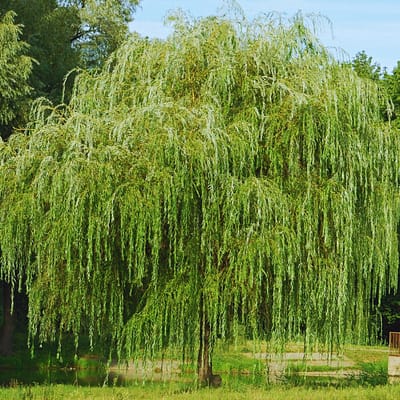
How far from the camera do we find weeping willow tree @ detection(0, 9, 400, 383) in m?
12.6

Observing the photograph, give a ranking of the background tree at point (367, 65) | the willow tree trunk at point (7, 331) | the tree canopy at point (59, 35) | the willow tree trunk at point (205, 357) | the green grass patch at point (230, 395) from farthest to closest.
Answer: the background tree at point (367, 65), the willow tree trunk at point (7, 331), the tree canopy at point (59, 35), the willow tree trunk at point (205, 357), the green grass patch at point (230, 395)

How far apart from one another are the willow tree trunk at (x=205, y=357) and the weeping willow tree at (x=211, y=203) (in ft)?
0.10

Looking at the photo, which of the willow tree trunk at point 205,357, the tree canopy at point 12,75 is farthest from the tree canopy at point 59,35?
the willow tree trunk at point 205,357

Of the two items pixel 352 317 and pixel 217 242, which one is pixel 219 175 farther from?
pixel 352 317

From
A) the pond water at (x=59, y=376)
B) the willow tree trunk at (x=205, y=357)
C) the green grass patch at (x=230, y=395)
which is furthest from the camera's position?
the pond water at (x=59, y=376)

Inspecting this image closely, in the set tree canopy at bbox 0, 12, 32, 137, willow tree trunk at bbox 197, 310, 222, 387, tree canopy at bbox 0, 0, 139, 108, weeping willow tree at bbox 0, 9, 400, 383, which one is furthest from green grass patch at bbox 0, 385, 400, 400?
tree canopy at bbox 0, 0, 139, 108

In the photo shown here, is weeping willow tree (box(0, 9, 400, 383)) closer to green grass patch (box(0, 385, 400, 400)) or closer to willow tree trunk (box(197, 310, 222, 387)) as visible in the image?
willow tree trunk (box(197, 310, 222, 387))

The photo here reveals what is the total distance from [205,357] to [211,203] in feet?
9.59

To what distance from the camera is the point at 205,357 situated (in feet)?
46.4

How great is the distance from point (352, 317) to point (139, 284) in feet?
12.7

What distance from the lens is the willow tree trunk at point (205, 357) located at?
1349 cm

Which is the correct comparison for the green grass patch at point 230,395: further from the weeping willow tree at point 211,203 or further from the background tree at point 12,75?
the background tree at point 12,75

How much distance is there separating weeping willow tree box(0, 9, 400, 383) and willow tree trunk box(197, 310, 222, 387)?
0.03 metres

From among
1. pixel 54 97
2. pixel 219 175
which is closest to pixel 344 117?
pixel 219 175
